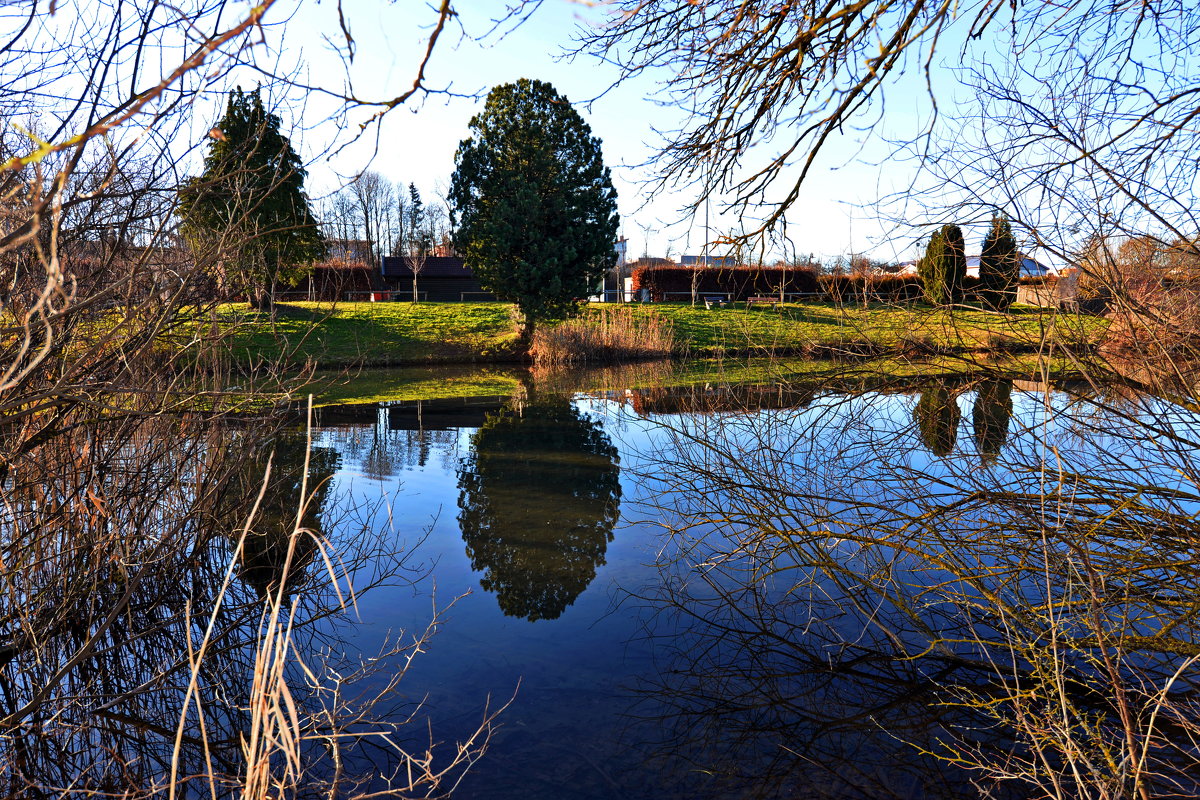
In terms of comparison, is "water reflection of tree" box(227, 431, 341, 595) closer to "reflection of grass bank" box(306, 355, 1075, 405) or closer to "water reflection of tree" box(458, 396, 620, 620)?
"water reflection of tree" box(458, 396, 620, 620)

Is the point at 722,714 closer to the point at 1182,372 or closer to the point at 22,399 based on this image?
the point at 1182,372

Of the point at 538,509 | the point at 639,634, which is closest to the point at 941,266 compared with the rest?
the point at 639,634

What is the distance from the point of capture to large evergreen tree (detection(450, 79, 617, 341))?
62.6ft

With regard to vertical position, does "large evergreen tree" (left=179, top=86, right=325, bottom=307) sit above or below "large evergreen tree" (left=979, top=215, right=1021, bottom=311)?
above

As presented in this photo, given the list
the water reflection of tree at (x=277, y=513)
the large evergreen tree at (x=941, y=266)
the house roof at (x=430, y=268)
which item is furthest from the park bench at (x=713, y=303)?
the house roof at (x=430, y=268)

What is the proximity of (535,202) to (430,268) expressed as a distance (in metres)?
23.9

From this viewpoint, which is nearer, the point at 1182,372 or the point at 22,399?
the point at 22,399

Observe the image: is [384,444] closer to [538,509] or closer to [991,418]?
[538,509]

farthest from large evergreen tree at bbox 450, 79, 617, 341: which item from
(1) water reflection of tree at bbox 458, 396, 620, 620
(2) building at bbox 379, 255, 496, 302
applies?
(2) building at bbox 379, 255, 496, 302

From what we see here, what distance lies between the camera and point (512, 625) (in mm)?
4590

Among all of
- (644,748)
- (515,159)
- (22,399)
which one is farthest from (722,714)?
(515,159)

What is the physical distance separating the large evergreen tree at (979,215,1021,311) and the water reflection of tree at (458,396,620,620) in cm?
286

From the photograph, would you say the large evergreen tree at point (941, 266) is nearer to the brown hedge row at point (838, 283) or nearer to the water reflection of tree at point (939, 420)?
the brown hedge row at point (838, 283)

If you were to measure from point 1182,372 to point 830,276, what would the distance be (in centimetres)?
138
